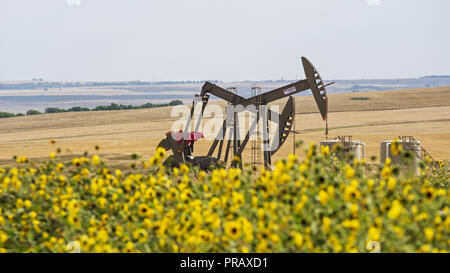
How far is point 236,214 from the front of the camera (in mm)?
6812

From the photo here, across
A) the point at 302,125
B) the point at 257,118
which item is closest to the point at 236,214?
the point at 257,118

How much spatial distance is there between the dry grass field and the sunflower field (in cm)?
2653

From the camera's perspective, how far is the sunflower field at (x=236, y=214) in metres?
5.82

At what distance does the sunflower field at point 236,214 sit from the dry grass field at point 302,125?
26532mm

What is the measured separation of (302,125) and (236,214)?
56.8 meters

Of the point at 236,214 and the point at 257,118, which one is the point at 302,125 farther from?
the point at 236,214

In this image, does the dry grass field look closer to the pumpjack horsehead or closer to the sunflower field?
the pumpjack horsehead

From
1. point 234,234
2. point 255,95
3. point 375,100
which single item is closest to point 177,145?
point 255,95

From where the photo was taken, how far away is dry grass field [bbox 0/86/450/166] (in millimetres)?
45062

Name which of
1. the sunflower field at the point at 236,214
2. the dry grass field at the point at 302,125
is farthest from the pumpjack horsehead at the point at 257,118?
the sunflower field at the point at 236,214

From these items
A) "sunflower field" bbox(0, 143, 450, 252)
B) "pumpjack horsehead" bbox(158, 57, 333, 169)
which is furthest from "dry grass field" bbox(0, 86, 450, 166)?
"sunflower field" bbox(0, 143, 450, 252)
